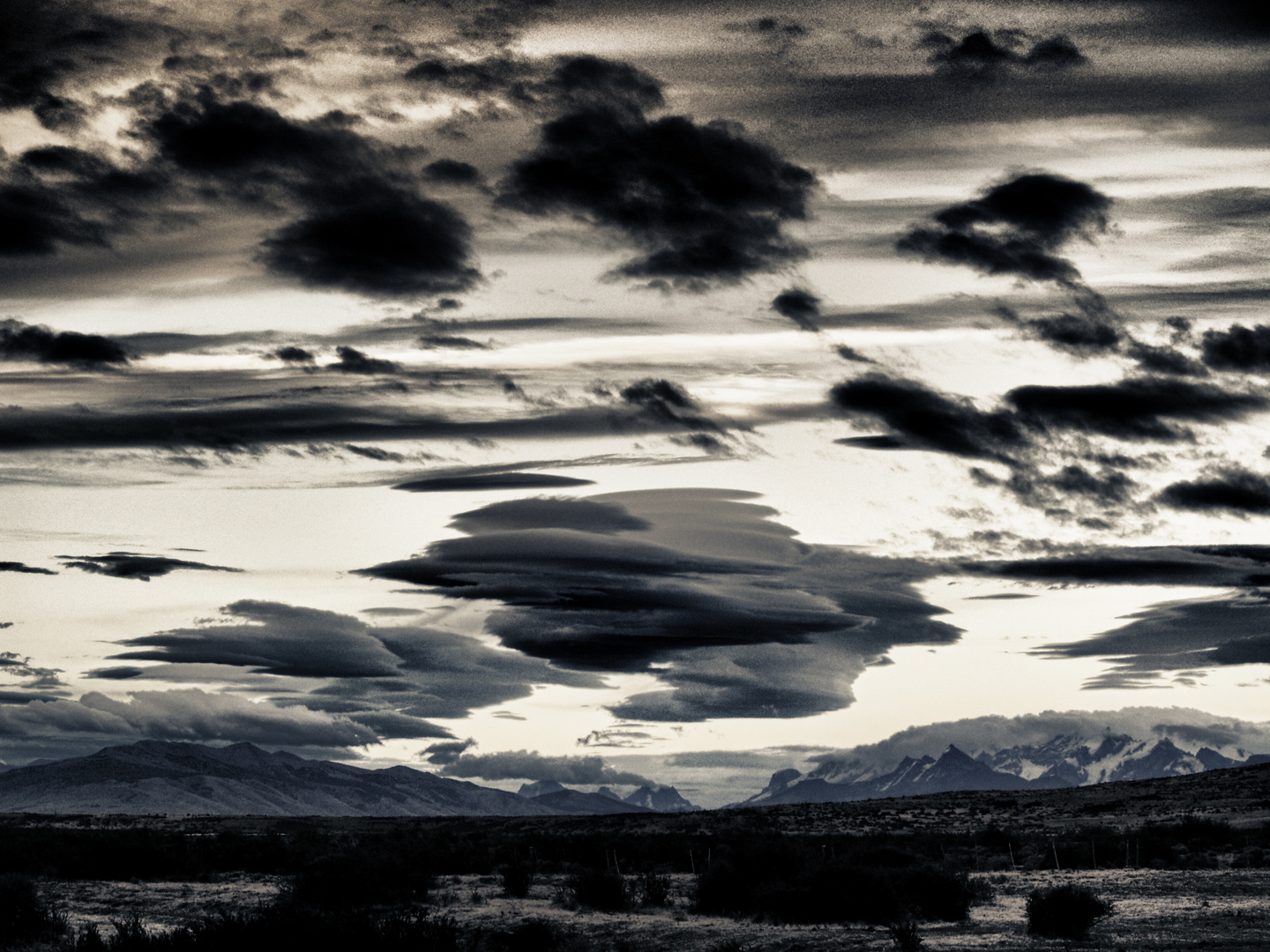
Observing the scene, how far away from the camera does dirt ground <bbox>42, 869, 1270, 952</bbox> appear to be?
29.4 m

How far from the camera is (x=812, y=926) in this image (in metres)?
34.6

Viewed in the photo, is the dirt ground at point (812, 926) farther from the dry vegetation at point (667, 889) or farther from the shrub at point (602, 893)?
the shrub at point (602, 893)

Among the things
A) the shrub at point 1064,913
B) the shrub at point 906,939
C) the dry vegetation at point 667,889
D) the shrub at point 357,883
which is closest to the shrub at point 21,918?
the dry vegetation at point 667,889

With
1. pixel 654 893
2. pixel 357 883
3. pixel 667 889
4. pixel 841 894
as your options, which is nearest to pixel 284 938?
pixel 357 883

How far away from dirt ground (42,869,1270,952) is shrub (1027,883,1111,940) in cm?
47

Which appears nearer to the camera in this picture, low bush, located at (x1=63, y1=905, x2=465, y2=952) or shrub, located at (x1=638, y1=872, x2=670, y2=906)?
low bush, located at (x1=63, y1=905, x2=465, y2=952)

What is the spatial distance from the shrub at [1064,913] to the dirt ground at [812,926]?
47 centimetres

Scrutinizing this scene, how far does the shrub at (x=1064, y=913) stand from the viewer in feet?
98.1

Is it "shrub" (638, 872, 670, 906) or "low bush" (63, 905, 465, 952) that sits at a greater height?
"low bush" (63, 905, 465, 952)

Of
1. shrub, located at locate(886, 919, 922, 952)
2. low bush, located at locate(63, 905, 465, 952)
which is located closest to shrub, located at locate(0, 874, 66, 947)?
low bush, located at locate(63, 905, 465, 952)

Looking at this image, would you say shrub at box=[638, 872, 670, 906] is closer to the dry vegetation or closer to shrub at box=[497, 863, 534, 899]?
the dry vegetation

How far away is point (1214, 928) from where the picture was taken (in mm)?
29781

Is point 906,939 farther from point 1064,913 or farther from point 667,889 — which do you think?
point 667,889

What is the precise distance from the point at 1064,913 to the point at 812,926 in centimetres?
739
